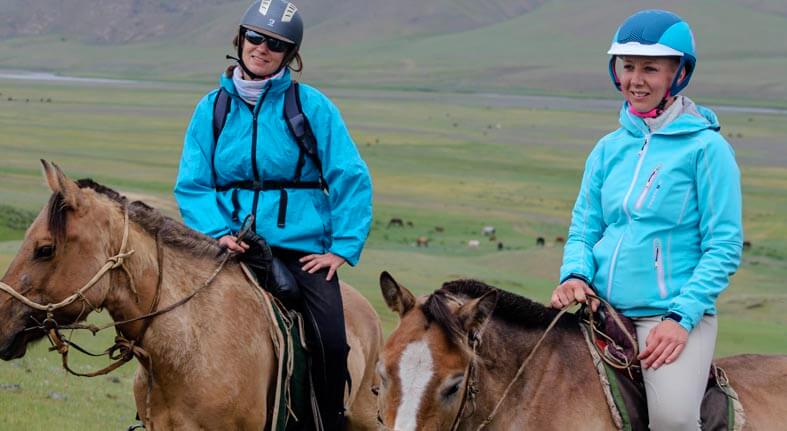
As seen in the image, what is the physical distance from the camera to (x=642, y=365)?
5.00 m

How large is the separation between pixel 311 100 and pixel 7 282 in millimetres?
1902

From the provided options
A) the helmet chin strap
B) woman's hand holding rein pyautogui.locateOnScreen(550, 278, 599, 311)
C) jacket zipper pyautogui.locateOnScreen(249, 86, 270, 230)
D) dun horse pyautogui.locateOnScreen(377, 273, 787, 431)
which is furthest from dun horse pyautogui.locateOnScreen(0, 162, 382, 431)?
the helmet chin strap

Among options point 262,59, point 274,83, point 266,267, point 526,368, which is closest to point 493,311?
point 526,368

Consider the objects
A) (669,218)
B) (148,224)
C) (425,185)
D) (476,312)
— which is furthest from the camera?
(425,185)

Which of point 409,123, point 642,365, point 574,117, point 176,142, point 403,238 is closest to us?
point 642,365

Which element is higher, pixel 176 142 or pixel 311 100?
pixel 311 100

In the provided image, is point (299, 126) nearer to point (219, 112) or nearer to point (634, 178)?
point (219, 112)

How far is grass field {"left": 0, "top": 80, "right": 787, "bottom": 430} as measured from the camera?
12.3 metres

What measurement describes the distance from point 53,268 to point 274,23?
6.06ft

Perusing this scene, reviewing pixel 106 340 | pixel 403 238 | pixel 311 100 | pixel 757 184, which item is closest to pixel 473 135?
pixel 757 184

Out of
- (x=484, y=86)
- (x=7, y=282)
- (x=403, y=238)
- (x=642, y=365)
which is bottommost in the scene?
(x=484, y=86)

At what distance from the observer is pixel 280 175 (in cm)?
627

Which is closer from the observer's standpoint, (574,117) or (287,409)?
(287,409)

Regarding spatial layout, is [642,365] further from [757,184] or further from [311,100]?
[757,184]
